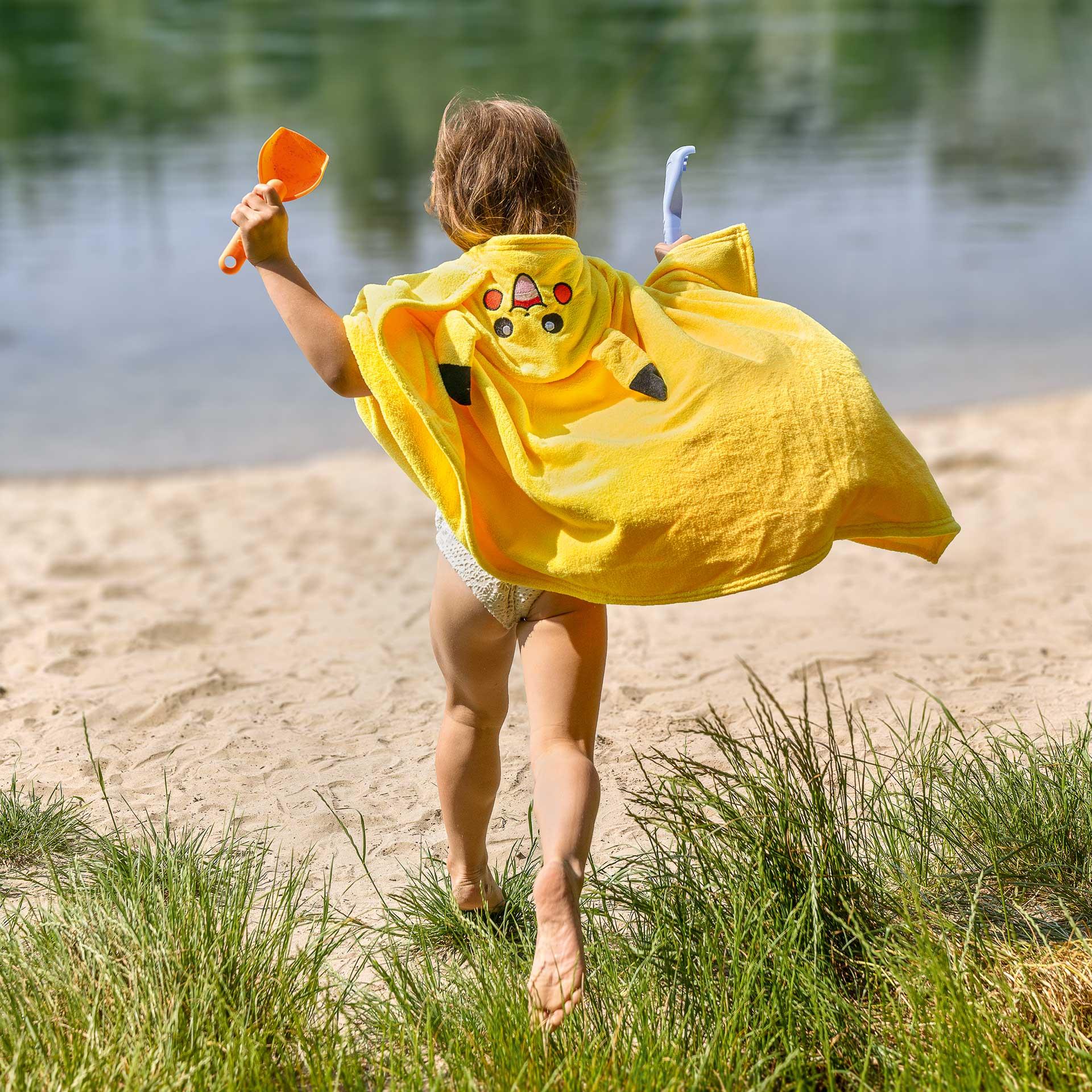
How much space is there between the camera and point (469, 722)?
272 cm

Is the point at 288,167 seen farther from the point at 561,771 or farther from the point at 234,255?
the point at 561,771

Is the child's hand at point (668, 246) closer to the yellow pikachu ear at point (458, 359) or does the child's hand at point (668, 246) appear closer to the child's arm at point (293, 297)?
the yellow pikachu ear at point (458, 359)

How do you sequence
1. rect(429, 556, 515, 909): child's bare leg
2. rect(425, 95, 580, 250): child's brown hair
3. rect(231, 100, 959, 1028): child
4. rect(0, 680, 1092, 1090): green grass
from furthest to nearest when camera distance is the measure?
rect(429, 556, 515, 909): child's bare leg < rect(425, 95, 580, 250): child's brown hair < rect(231, 100, 959, 1028): child < rect(0, 680, 1092, 1090): green grass

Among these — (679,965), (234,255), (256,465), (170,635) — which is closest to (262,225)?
(234,255)

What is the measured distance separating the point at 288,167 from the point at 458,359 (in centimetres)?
57

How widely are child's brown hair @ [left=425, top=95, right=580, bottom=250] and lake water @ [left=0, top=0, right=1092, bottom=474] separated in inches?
271

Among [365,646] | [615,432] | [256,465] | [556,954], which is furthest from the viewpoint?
[256,465]

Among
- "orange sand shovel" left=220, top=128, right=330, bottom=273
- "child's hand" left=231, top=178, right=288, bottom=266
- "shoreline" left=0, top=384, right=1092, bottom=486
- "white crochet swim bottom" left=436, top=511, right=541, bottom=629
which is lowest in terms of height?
"shoreline" left=0, top=384, right=1092, bottom=486

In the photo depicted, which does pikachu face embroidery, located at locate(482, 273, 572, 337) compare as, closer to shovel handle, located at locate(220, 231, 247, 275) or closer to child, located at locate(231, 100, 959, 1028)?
child, located at locate(231, 100, 959, 1028)

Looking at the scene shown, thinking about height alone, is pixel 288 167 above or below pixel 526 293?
above

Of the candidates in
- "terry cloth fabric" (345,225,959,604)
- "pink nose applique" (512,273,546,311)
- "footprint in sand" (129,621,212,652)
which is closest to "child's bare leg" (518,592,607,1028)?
"terry cloth fabric" (345,225,959,604)

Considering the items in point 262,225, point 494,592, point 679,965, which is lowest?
point 679,965

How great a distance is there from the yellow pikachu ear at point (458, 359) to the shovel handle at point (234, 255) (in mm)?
441

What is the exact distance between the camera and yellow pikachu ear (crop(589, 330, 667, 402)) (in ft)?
7.89
